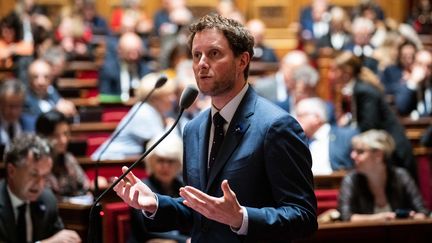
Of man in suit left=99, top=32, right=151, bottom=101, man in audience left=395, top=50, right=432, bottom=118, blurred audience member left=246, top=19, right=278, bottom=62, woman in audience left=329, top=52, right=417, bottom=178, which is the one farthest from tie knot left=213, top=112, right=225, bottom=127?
blurred audience member left=246, top=19, right=278, bottom=62

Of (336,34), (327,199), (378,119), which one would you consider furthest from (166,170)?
(336,34)

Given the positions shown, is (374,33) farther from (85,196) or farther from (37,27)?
(85,196)

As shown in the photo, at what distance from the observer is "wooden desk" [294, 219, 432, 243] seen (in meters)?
3.75

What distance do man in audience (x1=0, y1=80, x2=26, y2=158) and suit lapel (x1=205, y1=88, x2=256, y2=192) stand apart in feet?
11.3

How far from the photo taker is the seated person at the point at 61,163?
4.63 meters

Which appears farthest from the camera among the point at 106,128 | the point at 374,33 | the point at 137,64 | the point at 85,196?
the point at 374,33

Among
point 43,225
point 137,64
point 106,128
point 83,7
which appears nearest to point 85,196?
point 43,225

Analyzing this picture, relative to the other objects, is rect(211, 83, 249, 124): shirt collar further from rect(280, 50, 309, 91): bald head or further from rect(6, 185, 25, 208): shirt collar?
rect(280, 50, 309, 91): bald head

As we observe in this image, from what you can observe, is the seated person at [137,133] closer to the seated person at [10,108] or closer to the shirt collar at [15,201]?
the seated person at [10,108]

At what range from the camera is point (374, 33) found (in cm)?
1073

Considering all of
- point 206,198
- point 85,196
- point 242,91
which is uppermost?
point 242,91

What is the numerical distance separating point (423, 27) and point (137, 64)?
4.73 m

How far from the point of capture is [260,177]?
7.39ft

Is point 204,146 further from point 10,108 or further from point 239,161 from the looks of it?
point 10,108
